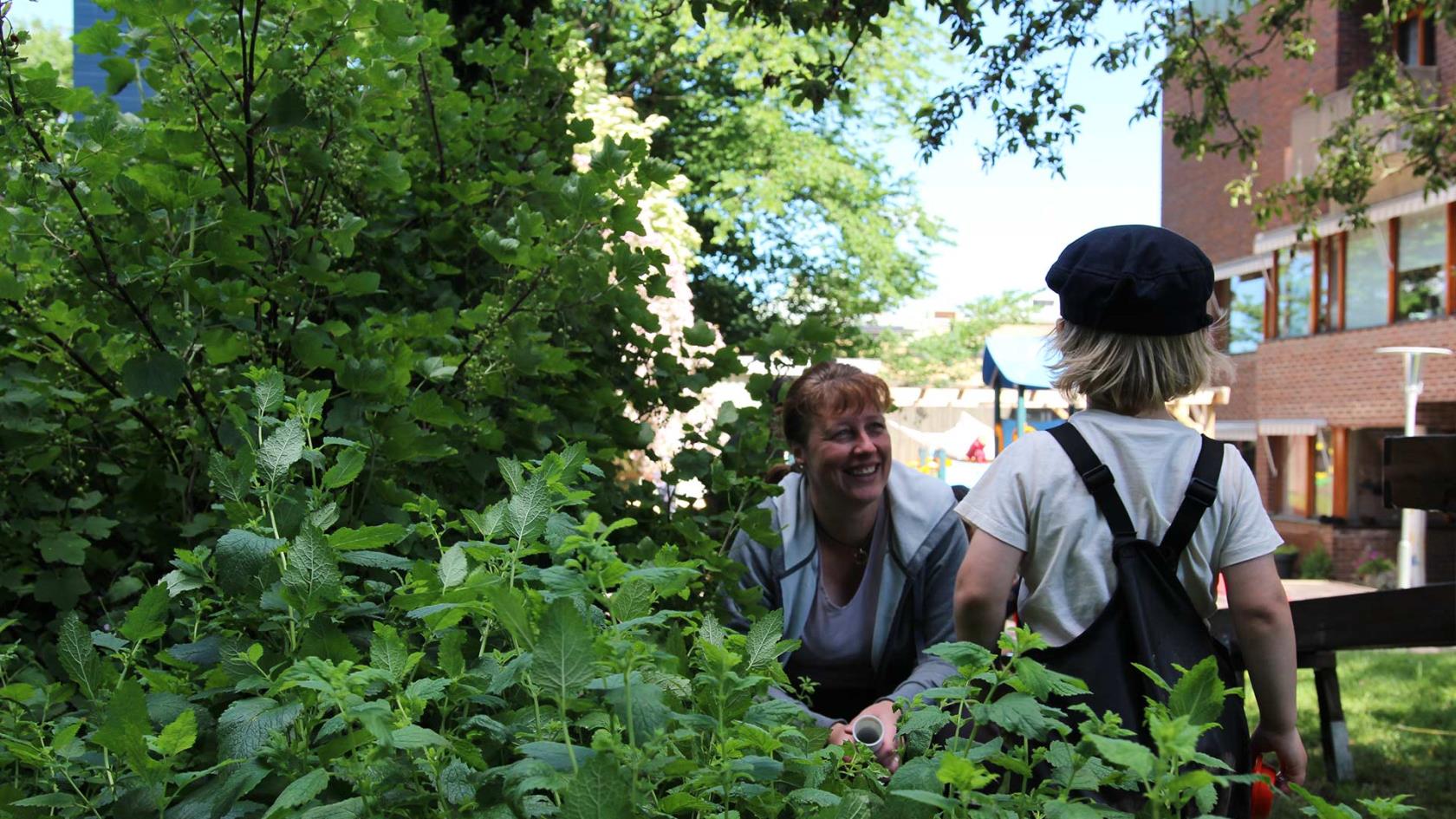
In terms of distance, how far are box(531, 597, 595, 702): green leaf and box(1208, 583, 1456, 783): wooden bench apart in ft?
15.5

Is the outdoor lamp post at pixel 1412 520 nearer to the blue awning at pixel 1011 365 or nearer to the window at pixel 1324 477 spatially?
the window at pixel 1324 477

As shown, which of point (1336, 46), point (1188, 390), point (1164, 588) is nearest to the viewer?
point (1164, 588)

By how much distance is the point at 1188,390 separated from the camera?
2.58m

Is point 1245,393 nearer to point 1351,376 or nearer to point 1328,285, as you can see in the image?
point 1328,285

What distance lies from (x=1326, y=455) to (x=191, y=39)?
25766mm

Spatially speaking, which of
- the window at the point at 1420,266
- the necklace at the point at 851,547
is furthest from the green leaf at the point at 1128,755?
the window at the point at 1420,266

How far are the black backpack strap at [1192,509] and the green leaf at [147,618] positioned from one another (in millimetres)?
1639

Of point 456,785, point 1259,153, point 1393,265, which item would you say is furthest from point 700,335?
point 1259,153

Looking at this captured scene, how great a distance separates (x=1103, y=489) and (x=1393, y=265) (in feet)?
75.7

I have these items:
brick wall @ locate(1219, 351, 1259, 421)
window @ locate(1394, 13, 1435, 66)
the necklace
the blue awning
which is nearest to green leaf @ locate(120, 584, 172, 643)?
the necklace

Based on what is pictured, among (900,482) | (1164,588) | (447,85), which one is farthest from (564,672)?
(900,482)

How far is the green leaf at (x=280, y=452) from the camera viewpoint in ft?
5.00

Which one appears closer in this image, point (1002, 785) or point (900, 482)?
point (1002, 785)

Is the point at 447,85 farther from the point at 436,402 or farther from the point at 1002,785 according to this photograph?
the point at 1002,785
